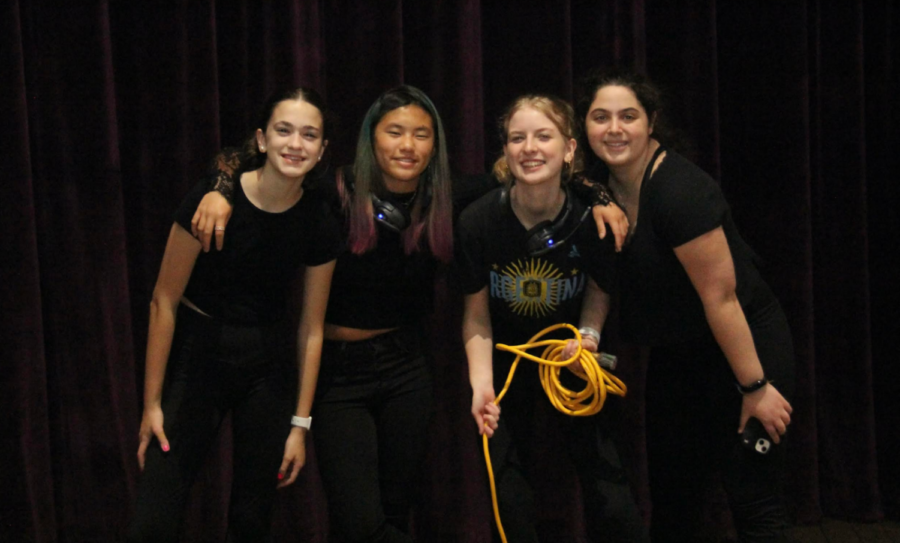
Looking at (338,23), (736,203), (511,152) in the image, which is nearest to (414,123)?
(511,152)

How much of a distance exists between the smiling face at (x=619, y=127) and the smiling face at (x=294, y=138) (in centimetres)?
73

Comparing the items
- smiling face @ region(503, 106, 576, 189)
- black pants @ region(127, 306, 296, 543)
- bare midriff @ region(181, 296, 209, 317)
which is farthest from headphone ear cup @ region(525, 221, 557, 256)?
bare midriff @ region(181, 296, 209, 317)

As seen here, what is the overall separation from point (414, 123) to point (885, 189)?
1841mm

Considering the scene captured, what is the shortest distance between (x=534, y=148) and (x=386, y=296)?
1.86 feet

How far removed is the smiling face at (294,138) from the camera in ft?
6.89

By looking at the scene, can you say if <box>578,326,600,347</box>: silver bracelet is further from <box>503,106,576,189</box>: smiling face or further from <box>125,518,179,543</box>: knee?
<box>125,518,179,543</box>: knee

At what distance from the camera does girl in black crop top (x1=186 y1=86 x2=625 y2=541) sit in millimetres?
2180

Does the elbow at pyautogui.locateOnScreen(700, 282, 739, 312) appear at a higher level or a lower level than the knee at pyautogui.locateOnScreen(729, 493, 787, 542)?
higher

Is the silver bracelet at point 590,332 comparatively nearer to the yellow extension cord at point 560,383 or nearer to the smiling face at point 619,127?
the yellow extension cord at point 560,383

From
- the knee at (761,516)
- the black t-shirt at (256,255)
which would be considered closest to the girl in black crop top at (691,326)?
the knee at (761,516)

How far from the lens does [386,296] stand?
7.30 feet

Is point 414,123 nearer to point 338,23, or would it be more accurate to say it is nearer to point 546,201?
point 546,201

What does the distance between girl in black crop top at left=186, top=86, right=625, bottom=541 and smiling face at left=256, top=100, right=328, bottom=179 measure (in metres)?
0.14

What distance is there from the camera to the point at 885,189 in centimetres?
297
